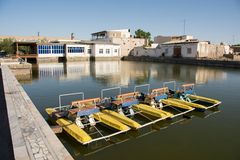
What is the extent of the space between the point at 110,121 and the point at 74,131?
1.87 m

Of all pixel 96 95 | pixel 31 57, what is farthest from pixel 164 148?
pixel 31 57

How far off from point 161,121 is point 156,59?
43497 millimetres

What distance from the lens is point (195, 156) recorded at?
23.8 feet

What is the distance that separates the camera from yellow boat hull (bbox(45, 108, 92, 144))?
7.74 m

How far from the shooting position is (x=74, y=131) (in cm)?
831

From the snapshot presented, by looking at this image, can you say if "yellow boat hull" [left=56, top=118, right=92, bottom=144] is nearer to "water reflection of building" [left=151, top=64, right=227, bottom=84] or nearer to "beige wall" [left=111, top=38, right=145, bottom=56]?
"water reflection of building" [left=151, top=64, right=227, bottom=84]

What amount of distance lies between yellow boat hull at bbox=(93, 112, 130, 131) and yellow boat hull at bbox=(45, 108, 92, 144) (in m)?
1.46

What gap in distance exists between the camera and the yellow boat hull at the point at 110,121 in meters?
8.88

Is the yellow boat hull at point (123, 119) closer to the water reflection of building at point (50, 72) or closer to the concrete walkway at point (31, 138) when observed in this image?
the concrete walkway at point (31, 138)

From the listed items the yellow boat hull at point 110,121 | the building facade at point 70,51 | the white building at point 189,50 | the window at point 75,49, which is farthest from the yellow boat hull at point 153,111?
the window at point 75,49

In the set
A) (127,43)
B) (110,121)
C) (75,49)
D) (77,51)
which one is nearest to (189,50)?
(127,43)

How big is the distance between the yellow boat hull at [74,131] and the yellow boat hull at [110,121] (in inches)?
57.4

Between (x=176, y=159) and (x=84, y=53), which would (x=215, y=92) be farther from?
(x=84, y=53)

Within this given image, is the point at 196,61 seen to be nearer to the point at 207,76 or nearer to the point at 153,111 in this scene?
the point at 207,76
